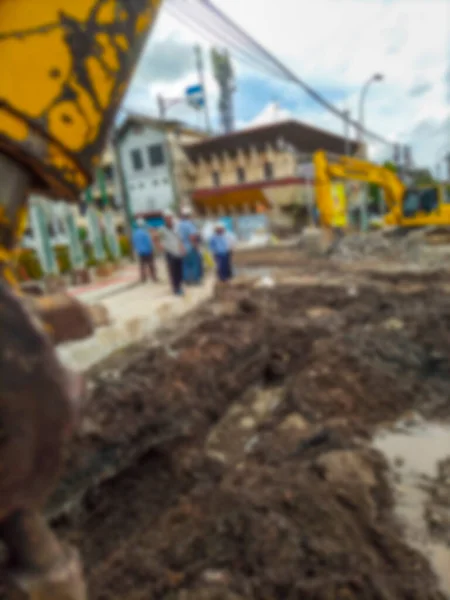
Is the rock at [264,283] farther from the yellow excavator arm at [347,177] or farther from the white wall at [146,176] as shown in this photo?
the white wall at [146,176]

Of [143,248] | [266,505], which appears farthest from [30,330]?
[143,248]

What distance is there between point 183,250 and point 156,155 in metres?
23.6

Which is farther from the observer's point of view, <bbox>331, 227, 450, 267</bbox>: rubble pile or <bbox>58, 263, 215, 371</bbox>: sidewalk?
<bbox>331, 227, 450, 267</bbox>: rubble pile

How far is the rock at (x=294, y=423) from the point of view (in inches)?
153

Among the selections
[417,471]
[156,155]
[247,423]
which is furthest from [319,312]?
[156,155]

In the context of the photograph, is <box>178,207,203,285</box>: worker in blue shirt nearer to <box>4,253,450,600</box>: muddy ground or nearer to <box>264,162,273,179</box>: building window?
<box>4,253,450,600</box>: muddy ground

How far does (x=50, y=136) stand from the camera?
2.72ft

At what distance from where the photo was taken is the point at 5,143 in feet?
2.57

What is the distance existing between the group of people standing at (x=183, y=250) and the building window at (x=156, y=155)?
67.2ft

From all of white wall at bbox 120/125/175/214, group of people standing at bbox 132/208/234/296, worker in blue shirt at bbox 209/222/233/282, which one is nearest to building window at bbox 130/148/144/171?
white wall at bbox 120/125/175/214

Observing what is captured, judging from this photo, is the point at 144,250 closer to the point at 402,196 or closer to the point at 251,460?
the point at 251,460

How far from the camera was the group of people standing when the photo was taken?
277 inches

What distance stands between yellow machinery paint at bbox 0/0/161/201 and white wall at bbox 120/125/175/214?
93.2 ft

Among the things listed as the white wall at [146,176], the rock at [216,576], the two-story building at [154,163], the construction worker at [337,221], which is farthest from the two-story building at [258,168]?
the rock at [216,576]
